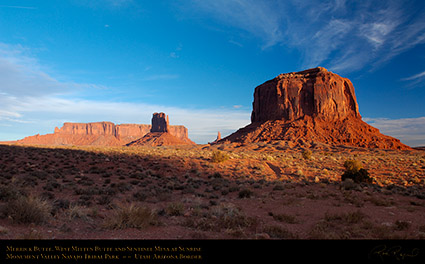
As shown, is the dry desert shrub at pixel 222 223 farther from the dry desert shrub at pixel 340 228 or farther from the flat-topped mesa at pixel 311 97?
the flat-topped mesa at pixel 311 97

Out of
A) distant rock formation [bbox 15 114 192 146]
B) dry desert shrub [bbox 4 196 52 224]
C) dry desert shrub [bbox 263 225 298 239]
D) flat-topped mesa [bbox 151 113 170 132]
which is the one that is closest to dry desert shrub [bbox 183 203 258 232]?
dry desert shrub [bbox 263 225 298 239]

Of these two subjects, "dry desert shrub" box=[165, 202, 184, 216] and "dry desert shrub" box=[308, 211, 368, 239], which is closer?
"dry desert shrub" box=[308, 211, 368, 239]

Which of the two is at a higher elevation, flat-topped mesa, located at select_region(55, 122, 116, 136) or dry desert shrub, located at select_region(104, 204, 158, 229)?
flat-topped mesa, located at select_region(55, 122, 116, 136)

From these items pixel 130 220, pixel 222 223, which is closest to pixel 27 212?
pixel 130 220

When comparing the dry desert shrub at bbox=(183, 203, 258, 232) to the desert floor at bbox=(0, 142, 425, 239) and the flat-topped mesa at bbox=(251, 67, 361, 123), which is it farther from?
the flat-topped mesa at bbox=(251, 67, 361, 123)

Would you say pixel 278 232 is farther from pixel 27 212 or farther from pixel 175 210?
pixel 27 212

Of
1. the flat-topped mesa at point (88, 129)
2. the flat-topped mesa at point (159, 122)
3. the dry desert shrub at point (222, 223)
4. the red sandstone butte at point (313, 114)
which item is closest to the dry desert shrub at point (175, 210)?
the dry desert shrub at point (222, 223)
